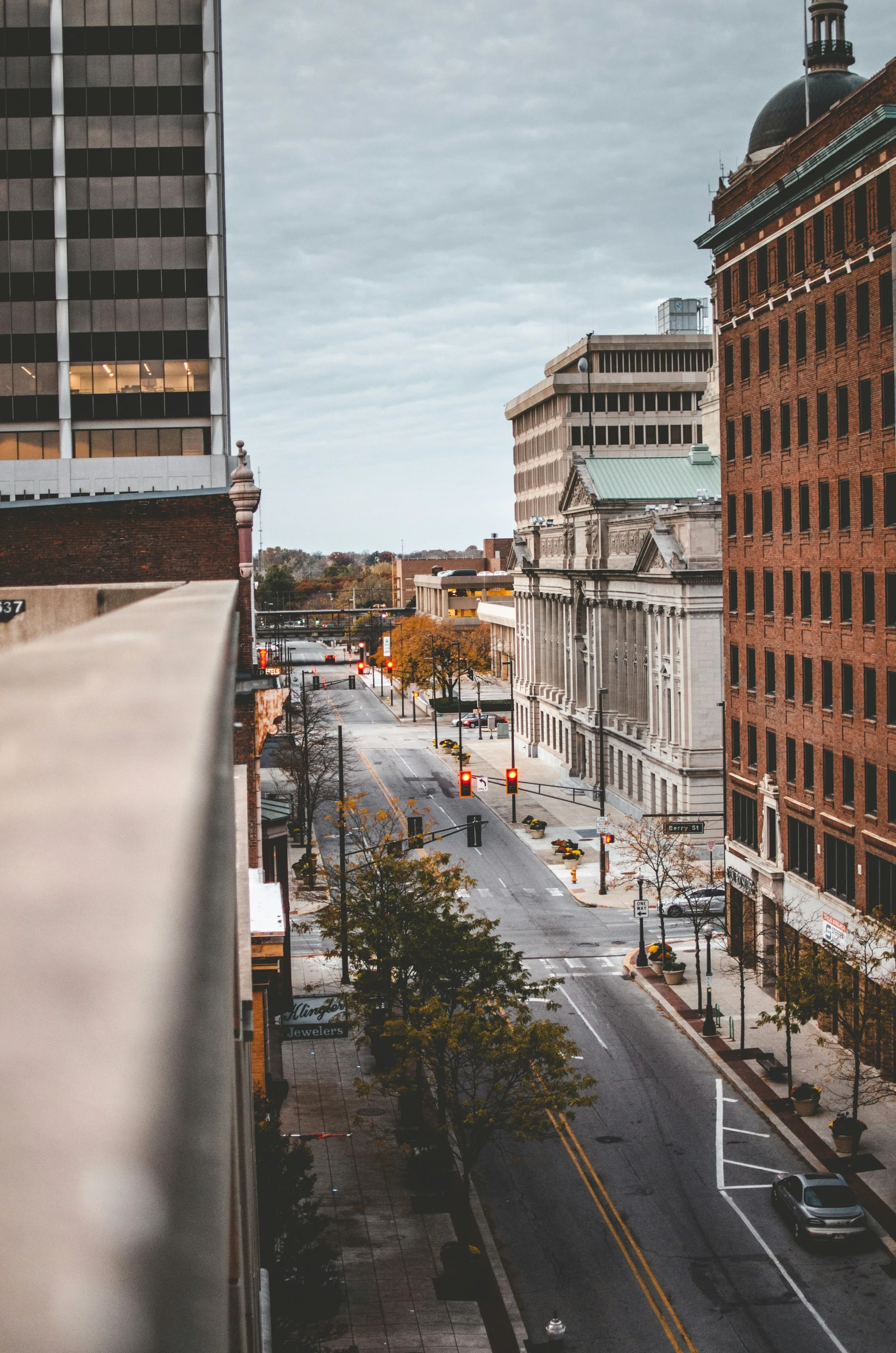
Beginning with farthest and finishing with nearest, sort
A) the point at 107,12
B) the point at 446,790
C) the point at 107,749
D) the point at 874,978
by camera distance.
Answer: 1. the point at 446,790
2. the point at 107,12
3. the point at 874,978
4. the point at 107,749

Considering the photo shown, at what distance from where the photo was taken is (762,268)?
46.1 meters

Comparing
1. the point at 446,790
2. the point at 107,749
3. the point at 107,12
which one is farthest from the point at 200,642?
the point at 446,790

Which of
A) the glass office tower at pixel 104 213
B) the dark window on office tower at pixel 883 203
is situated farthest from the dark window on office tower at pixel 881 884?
the glass office tower at pixel 104 213

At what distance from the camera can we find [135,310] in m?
62.9

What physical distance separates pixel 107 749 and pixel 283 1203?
2351 cm

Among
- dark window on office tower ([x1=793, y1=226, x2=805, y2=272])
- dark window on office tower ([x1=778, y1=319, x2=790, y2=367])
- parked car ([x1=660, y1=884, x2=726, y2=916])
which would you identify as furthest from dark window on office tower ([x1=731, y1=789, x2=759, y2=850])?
dark window on office tower ([x1=793, y1=226, x2=805, y2=272])

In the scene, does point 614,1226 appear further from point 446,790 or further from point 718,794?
point 446,790

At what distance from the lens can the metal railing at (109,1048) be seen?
71 centimetres

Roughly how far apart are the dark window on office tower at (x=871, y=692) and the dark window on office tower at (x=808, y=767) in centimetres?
437

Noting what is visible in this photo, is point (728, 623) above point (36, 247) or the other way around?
the other way around

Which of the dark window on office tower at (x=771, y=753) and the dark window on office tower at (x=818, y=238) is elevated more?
the dark window on office tower at (x=818, y=238)

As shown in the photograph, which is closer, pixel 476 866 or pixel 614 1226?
pixel 614 1226

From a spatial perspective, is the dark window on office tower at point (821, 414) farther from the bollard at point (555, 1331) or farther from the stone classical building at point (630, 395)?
the stone classical building at point (630, 395)

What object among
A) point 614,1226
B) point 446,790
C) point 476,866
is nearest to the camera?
point 614,1226
